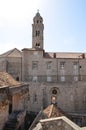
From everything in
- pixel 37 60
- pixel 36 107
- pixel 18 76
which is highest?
pixel 37 60

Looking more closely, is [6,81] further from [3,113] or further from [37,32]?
[37,32]

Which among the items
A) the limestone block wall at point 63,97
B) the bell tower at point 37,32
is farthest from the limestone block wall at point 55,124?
the bell tower at point 37,32

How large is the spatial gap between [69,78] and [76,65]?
12.1 ft

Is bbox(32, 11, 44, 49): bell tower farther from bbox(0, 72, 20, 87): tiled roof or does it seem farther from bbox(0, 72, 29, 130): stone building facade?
bbox(0, 72, 20, 87): tiled roof

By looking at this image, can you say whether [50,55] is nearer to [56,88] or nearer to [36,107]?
[56,88]

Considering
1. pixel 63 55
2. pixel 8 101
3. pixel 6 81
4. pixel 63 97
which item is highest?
pixel 63 55

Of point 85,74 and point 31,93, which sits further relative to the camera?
point 85,74

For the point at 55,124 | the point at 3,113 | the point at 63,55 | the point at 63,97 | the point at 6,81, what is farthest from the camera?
the point at 63,55

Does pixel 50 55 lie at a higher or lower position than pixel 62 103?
higher

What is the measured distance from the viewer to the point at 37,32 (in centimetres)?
5566

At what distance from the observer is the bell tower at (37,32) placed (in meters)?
55.4

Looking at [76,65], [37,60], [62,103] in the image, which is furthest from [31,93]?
[76,65]

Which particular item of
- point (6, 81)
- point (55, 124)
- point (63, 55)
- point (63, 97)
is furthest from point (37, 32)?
point (55, 124)

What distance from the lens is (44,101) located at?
1704 inches
